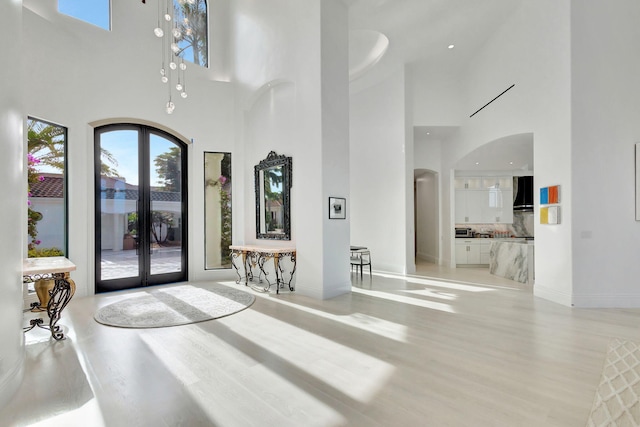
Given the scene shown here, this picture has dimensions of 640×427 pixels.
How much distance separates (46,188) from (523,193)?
11341 mm

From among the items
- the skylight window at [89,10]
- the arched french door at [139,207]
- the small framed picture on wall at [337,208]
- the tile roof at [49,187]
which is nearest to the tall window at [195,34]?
the skylight window at [89,10]

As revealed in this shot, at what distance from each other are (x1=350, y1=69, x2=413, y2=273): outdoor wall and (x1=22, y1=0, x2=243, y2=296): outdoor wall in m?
3.54

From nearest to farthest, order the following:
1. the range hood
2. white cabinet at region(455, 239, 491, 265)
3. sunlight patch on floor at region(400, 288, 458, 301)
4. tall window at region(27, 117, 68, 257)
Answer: tall window at region(27, 117, 68, 257)
sunlight patch on floor at region(400, 288, 458, 301)
the range hood
white cabinet at region(455, 239, 491, 265)

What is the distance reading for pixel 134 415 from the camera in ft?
7.12

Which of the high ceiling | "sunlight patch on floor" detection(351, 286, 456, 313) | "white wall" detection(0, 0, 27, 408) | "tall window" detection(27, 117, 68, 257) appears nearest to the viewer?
"white wall" detection(0, 0, 27, 408)

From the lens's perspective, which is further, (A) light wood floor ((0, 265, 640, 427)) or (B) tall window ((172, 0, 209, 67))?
(B) tall window ((172, 0, 209, 67))

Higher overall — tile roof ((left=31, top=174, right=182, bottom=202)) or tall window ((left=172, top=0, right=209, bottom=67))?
tall window ((left=172, top=0, right=209, bottom=67))

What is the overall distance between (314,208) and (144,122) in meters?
4.12

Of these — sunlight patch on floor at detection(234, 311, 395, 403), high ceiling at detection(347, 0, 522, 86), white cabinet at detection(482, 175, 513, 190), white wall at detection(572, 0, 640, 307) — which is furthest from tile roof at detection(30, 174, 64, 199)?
white cabinet at detection(482, 175, 513, 190)

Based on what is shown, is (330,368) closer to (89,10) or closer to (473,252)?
(89,10)

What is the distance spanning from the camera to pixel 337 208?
18.3 ft

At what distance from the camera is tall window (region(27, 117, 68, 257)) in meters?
5.13

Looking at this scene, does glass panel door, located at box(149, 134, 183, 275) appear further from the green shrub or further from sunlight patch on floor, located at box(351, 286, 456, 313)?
sunlight patch on floor, located at box(351, 286, 456, 313)

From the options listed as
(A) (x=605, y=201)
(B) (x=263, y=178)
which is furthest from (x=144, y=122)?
(A) (x=605, y=201)
